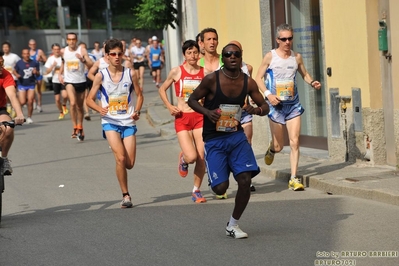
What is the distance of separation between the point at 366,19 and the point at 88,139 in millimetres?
9013

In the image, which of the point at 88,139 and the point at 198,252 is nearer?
the point at 198,252

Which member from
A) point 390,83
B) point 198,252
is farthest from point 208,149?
point 390,83

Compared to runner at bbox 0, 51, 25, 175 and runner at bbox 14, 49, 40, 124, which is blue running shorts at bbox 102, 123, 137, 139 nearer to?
runner at bbox 0, 51, 25, 175

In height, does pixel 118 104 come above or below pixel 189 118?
above

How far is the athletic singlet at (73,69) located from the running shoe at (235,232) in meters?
11.7

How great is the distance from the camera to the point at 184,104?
36.3ft

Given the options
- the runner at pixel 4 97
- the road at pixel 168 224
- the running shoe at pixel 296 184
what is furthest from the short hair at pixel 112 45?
the running shoe at pixel 296 184

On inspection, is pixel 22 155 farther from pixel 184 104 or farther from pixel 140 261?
pixel 140 261

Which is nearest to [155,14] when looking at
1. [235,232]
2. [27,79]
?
[27,79]

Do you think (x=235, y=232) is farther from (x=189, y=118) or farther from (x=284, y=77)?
(x=284, y=77)

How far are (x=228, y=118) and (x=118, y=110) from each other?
2496 millimetres

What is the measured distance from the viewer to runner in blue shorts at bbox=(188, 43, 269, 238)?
8750 mm

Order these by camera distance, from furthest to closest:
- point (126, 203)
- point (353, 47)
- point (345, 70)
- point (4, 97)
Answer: point (345, 70)
point (353, 47)
point (4, 97)
point (126, 203)

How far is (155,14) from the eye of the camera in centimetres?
2308
